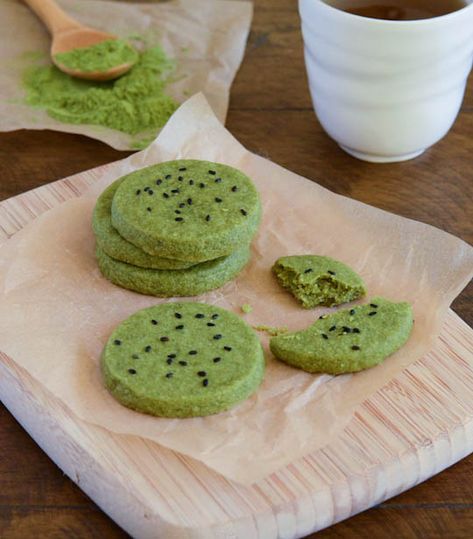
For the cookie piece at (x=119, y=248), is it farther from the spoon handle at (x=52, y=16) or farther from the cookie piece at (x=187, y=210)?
the spoon handle at (x=52, y=16)

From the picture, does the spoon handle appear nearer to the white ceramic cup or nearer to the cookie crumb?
the white ceramic cup

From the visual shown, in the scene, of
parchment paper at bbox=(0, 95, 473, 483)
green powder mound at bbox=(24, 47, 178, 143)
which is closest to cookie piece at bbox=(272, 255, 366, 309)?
parchment paper at bbox=(0, 95, 473, 483)

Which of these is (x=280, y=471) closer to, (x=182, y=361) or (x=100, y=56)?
(x=182, y=361)

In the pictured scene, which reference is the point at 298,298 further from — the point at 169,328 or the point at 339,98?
the point at 339,98

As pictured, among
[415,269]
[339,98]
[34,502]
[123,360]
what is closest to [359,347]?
[415,269]

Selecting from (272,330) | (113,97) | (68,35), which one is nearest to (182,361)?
(272,330)
